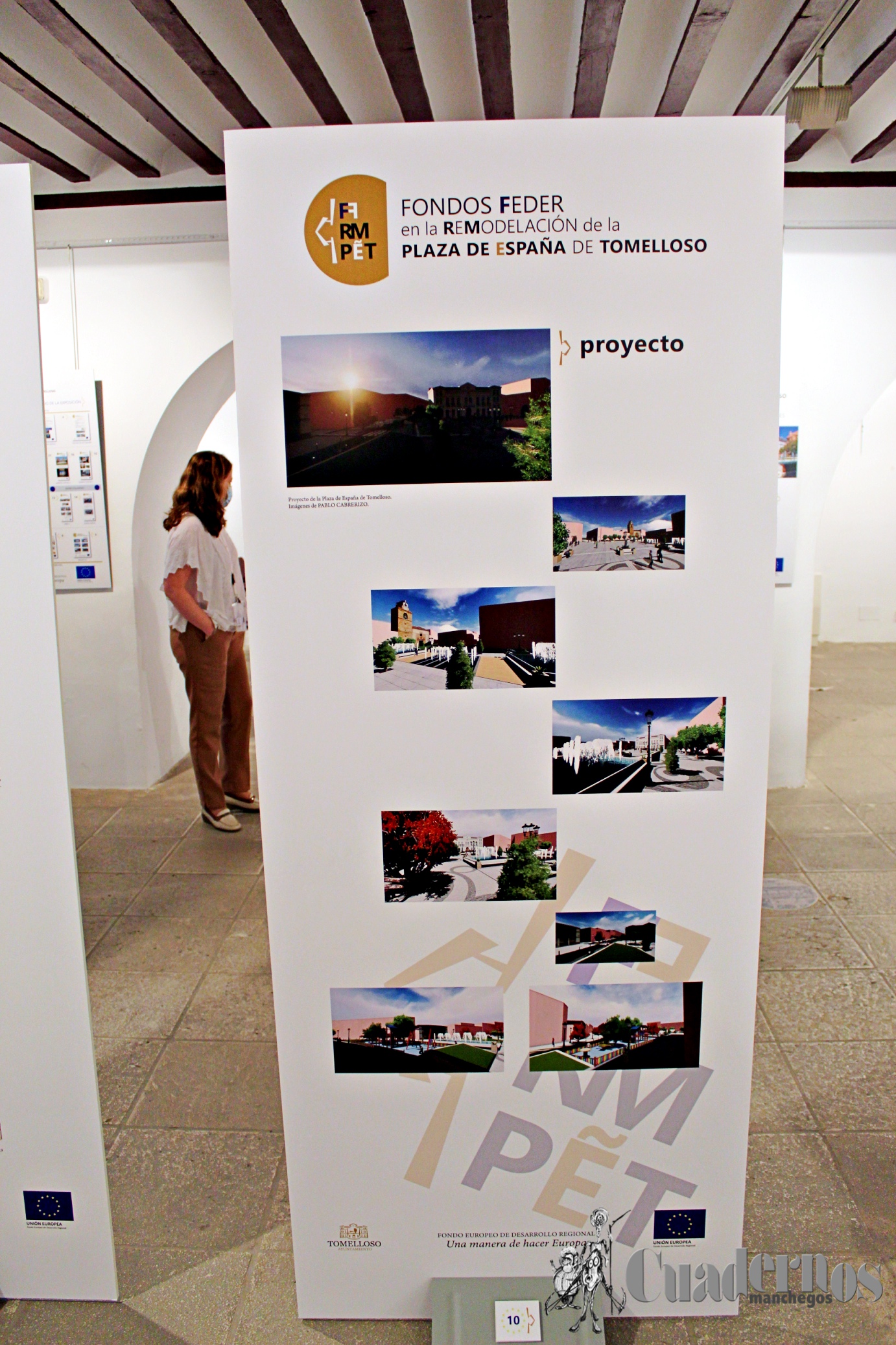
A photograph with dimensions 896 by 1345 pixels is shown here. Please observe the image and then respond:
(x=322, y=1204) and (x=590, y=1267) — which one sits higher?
(x=322, y=1204)

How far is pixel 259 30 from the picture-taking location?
3.54 meters

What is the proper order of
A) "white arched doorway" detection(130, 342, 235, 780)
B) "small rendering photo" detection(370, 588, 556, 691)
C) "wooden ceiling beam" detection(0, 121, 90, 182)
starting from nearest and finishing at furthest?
"small rendering photo" detection(370, 588, 556, 691) → "wooden ceiling beam" detection(0, 121, 90, 182) → "white arched doorway" detection(130, 342, 235, 780)

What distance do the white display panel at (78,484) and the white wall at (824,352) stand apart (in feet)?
12.0

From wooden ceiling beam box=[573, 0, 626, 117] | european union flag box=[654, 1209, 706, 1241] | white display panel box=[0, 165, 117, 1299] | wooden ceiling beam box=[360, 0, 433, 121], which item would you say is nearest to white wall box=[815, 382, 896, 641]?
wooden ceiling beam box=[573, 0, 626, 117]

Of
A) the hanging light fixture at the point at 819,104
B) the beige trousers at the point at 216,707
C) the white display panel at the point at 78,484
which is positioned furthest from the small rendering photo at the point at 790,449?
the white display panel at the point at 78,484

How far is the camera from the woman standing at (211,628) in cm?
447

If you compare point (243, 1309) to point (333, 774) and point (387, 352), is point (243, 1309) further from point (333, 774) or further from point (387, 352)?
point (387, 352)

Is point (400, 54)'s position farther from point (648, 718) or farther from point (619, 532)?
Answer: point (648, 718)

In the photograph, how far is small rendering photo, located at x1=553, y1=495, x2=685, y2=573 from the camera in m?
1.62

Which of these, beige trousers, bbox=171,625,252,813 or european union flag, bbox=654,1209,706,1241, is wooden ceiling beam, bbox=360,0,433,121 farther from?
european union flag, bbox=654,1209,706,1241

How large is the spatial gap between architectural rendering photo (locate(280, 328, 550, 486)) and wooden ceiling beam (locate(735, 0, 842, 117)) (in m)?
1.92

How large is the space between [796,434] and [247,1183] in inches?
172

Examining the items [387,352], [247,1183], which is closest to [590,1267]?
[247,1183]

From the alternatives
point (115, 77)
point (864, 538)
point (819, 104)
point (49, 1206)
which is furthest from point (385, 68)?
point (864, 538)
